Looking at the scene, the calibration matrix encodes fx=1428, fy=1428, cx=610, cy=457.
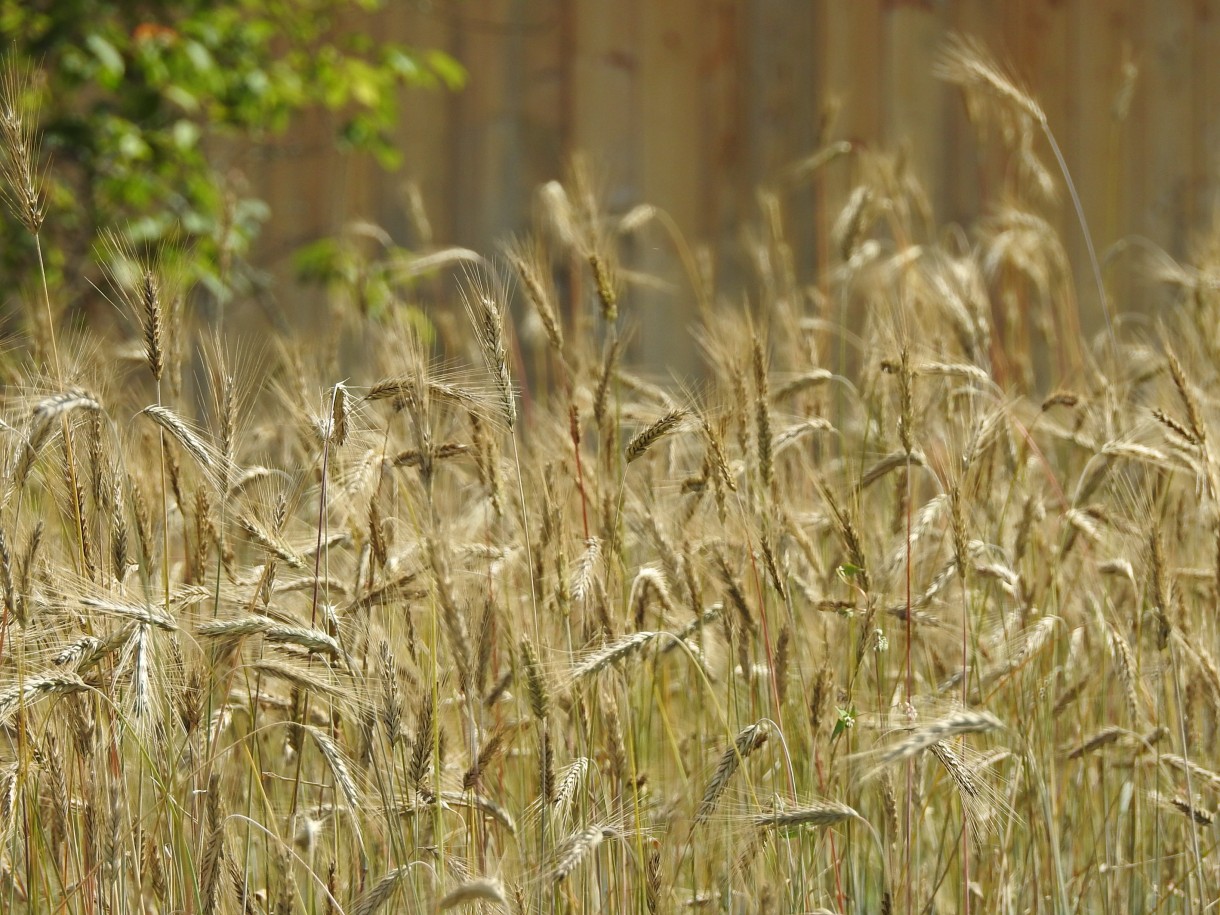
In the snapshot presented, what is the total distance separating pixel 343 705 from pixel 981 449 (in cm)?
78

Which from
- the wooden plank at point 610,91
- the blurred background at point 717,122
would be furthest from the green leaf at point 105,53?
the wooden plank at point 610,91

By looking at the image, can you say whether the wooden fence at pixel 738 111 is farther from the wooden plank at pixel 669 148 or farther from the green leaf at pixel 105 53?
the green leaf at pixel 105 53

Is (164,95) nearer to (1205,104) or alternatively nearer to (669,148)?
(669,148)

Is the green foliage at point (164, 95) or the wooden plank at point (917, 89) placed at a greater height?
the wooden plank at point (917, 89)

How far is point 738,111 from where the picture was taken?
16.0 ft

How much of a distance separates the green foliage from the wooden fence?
2.81 ft

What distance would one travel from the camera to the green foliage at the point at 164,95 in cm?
320

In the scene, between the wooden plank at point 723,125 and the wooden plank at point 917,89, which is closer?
the wooden plank at point 917,89

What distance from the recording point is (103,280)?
4.04m

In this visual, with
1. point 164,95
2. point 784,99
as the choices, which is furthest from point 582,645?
point 784,99

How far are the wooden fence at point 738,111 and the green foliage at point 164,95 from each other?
86 centimetres

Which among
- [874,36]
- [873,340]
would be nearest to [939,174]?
[874,36]

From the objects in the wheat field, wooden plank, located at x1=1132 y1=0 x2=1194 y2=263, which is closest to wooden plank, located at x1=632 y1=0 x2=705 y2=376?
wooden plank, located at x1=1132 y1=0 x2=1194 y2=263

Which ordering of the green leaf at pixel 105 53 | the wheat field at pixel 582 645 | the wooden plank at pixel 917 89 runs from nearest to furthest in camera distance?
the wheat field at pixel 582 645 < the green leaf at pixel 105 53 < the wooden plank at pixel 917 89
